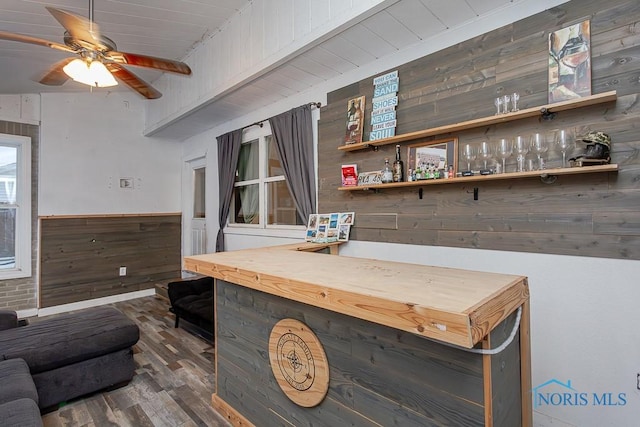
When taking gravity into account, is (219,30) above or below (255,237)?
above

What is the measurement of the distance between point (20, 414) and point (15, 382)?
48 centimetres

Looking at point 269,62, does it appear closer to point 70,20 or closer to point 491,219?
point 70,20

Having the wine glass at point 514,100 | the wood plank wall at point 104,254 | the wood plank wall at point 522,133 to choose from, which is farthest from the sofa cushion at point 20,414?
the wood plank wall at point 104,254

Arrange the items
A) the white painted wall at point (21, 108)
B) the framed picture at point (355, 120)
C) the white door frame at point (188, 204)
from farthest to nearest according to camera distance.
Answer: the white door frame at point (188, 204) < the white painted wall at point (21, 108) < the framed picture at point (355, 120)

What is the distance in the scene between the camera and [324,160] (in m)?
3.13

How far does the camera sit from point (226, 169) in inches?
172

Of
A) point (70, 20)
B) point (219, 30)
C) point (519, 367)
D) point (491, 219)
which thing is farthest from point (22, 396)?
point (219, 30)

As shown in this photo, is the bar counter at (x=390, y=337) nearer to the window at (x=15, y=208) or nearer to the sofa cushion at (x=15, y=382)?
the sofa cushion at (x=15, y=382)

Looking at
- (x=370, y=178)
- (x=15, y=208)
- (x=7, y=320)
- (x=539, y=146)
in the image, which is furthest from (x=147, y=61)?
(x=15, y=208)

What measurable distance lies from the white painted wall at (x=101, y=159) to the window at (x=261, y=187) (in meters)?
1.82

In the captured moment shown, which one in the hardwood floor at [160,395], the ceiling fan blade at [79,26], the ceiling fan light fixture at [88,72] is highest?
the ceiling fan blade at [79,26]

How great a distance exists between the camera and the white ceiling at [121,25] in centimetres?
263

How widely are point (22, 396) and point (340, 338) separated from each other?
5.50 feet

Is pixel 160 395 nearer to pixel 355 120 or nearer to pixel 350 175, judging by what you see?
pixel 350 175
